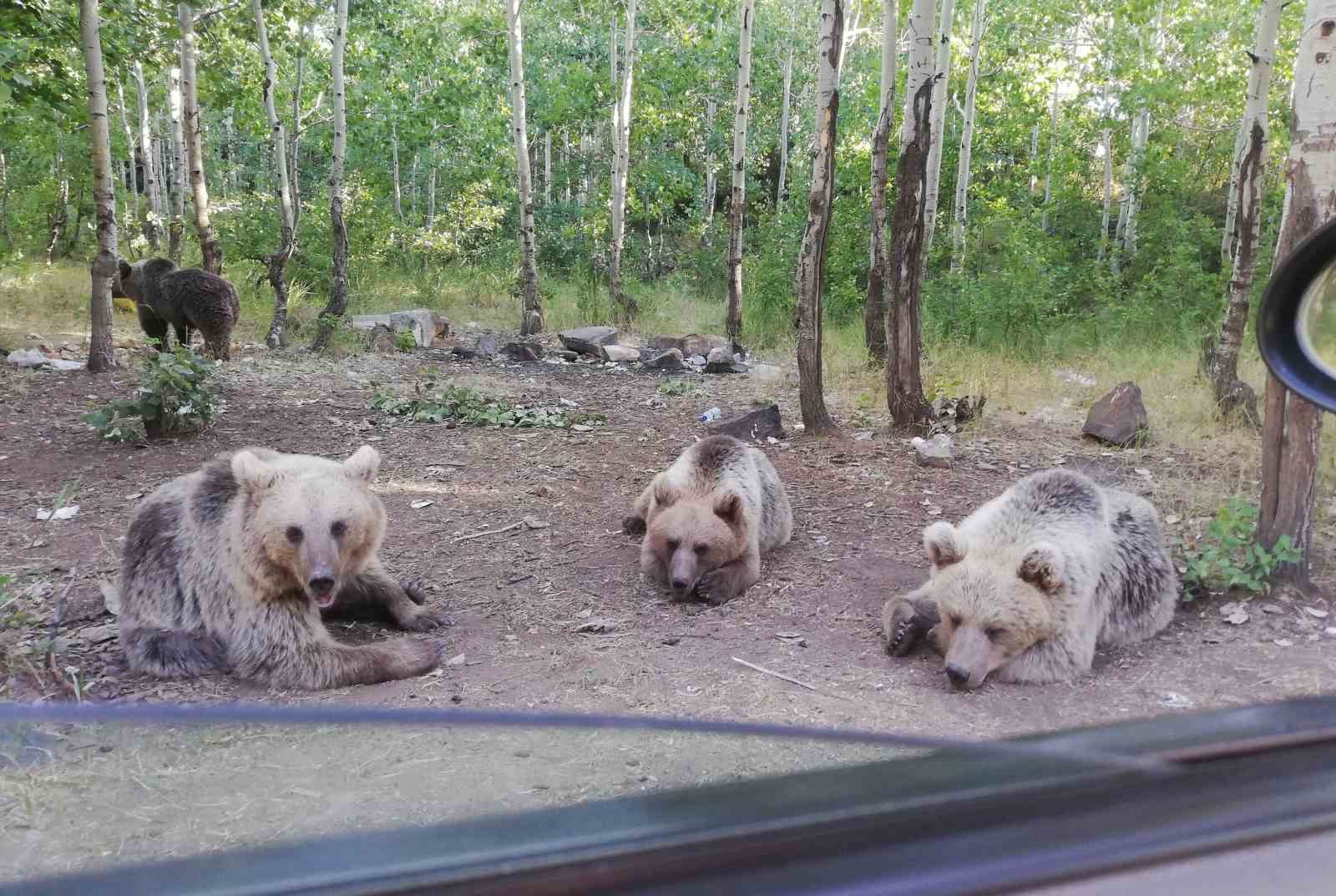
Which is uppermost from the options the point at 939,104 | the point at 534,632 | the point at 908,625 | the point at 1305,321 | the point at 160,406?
the point at 939,104

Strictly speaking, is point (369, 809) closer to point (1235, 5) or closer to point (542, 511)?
point (542, 511)

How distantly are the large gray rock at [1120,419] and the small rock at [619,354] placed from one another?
637 cm

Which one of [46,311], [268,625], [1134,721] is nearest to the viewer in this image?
[1134,721]

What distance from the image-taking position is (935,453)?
282 inches

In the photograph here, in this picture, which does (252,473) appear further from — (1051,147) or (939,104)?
(1051,147)

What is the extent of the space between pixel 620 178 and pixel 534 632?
585 inches

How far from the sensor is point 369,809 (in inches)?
39.9

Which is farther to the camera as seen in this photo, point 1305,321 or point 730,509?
point 730,509

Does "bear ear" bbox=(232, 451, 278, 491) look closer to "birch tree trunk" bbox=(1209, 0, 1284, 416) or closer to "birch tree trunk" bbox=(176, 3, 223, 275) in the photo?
"birch tree trunk" bbox=(1209, 0, 1284, 416)

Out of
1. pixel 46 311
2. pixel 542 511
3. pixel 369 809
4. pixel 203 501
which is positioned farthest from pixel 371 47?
pixel 369 809

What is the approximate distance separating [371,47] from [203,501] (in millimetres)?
18641

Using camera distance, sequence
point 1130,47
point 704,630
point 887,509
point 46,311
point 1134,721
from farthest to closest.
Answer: point 1130,47, point 46,311, point 887,509, point 704,630, point 1134,721

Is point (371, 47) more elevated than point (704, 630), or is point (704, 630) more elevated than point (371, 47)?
point (371, 47)

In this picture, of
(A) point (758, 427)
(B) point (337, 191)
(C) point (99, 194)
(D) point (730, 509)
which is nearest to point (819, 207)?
(A) point (758, 427)
